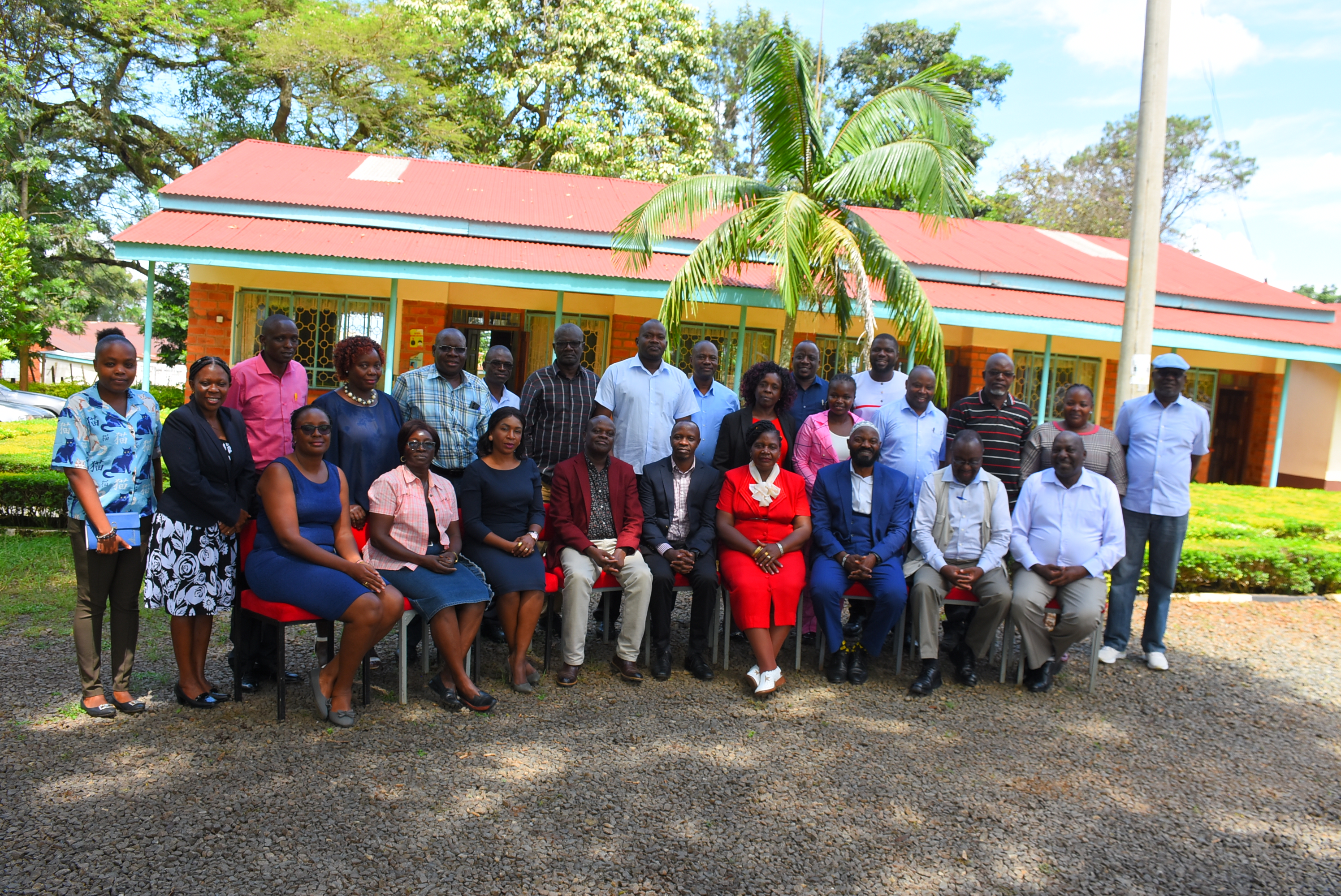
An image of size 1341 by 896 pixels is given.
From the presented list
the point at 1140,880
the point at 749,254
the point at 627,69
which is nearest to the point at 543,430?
the point at 1140,880

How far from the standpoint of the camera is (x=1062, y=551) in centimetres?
518

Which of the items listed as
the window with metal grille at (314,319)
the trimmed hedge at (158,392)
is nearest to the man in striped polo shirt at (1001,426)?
the window with metal grille at (314,319)

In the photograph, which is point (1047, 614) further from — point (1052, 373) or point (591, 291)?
point (1052, 373)

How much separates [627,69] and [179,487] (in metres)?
20.3

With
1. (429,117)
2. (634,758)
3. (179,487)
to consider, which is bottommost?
(634,758)

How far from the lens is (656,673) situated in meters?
5.00

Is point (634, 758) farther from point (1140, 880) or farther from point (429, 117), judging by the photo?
point (429, 117)

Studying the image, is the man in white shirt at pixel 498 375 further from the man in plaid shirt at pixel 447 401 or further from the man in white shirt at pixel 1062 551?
the man in white shirt at pixel 1062 551

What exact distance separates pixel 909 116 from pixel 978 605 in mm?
7511

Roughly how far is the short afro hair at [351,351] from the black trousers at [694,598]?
74.4 inches

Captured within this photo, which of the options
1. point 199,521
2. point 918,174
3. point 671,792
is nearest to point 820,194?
point 918,174

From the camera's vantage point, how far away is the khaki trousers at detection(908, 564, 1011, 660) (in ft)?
16.6

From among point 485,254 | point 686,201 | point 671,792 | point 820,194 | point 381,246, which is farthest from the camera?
point 485,254

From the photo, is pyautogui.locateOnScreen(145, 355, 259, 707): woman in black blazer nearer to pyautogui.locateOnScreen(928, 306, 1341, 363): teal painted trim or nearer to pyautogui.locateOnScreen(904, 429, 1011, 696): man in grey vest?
pyautogui.locateOnScreen(904, 429, 1011, 696): man in grey vest
